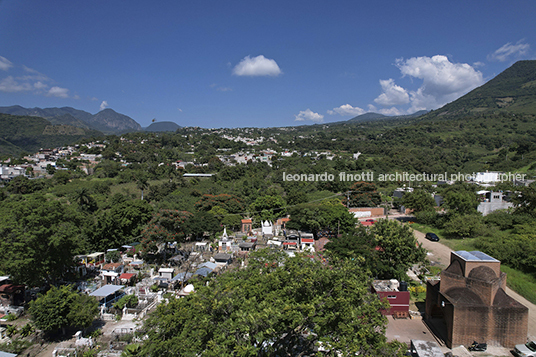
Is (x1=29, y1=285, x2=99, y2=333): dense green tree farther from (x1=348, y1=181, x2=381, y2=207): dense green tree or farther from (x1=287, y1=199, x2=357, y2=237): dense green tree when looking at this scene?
(x1=348, y1=181, x2=381, y2=207): dense green tree

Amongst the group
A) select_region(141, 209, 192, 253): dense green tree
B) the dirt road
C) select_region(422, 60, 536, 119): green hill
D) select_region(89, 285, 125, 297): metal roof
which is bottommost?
the dirt road

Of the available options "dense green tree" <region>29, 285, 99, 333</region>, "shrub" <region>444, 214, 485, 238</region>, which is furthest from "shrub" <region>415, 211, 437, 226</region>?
"dense green tree" <region>29, 285, 99, 333</region>

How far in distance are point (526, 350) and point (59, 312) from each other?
19.7 meters

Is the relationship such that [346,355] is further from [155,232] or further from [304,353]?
[155,232]

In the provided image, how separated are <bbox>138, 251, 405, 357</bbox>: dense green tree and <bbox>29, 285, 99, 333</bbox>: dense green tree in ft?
21.3

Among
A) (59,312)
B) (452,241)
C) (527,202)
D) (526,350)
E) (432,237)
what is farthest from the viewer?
(432,237)

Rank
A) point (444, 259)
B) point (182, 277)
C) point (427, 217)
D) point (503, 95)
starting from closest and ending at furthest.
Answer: point (182, 277), point (444, 259), point (427, 217), point (503, 95)

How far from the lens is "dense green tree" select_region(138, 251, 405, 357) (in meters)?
7.24

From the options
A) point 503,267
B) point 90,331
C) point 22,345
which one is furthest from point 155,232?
point 503,267

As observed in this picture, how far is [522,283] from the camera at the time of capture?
660 inches

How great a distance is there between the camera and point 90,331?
44.7ft

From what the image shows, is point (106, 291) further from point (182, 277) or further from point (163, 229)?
point (163, 229)

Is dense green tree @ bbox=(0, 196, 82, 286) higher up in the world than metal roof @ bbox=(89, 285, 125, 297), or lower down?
higher up

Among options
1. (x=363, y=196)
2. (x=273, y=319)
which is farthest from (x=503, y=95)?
(x=273, y=319)
